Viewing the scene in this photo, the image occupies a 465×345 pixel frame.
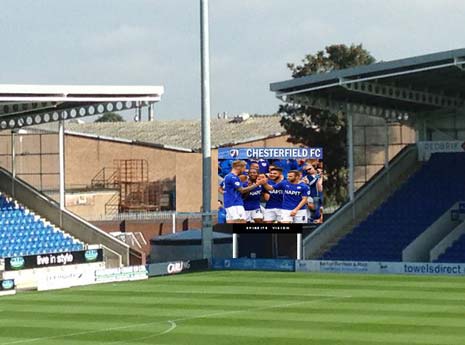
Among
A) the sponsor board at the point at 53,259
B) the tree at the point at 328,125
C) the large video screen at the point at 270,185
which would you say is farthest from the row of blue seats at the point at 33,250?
the tree at the point at 328,125

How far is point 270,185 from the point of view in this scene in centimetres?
4541

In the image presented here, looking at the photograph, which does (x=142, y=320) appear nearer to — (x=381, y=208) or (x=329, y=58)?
(x=381, y=208)

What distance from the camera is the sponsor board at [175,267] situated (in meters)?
46.2

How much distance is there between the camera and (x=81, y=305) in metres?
35.6

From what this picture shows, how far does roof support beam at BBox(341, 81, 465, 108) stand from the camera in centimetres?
4728

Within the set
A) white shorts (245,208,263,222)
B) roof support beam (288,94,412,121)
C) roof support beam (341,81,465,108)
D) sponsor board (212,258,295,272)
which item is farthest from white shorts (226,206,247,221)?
roof support beam (288,94,412,121)

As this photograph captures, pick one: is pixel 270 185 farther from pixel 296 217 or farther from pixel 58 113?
pixel 58 113

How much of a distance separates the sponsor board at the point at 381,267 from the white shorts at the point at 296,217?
1.93 m

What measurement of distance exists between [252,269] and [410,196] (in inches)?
336

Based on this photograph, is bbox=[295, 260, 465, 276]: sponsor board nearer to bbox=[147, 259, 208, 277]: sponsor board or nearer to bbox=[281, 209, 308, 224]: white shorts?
bbox=[281, 209, 308, 224]: white shorts

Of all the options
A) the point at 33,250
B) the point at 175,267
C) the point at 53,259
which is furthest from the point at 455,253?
the point at 33,250

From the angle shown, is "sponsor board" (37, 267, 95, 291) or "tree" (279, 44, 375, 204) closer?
"sponsor board" (37, 267, 95, 291)

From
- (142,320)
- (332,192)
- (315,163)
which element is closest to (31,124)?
(315,163)

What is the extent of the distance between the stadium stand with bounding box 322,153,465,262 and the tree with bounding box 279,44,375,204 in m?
16.2
